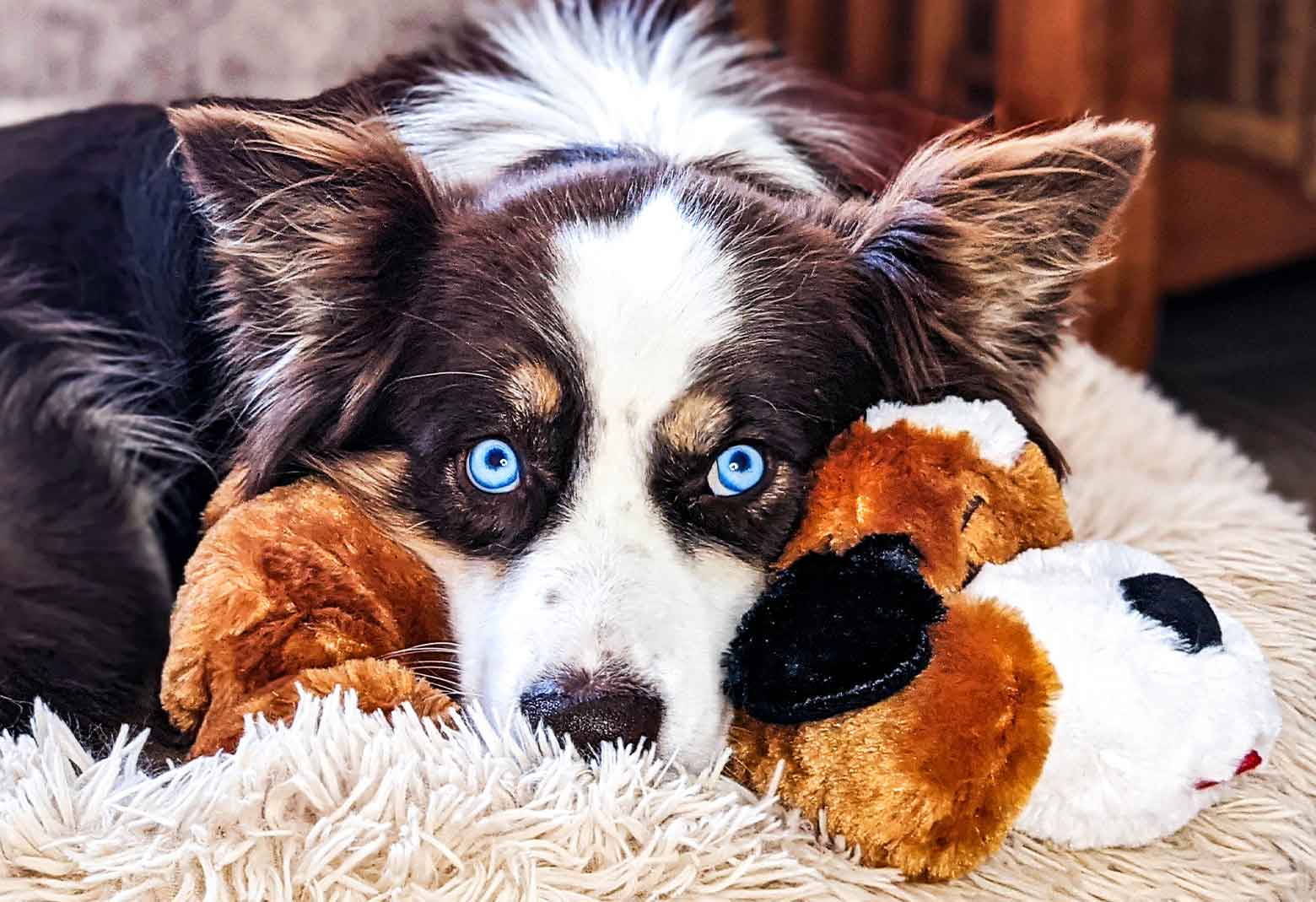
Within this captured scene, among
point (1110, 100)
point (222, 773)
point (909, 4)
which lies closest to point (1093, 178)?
point (222, 773)

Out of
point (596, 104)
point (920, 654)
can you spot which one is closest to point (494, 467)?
point (920, 654)

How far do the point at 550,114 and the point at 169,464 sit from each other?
66 centimetres

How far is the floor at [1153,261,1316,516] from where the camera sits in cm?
295

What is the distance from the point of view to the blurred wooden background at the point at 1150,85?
2590mm

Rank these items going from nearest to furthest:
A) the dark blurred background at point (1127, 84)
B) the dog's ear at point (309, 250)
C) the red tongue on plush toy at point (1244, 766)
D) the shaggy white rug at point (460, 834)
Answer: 1. the shaggy white rug at point (460, 834)
2. the red tongue on plush toy at point (1244, 766)
3. the dog's ear at point (309, 250)
4. the dark blurred background at point (1127, 84)

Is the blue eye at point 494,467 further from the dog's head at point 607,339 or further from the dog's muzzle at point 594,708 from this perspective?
the dog's muzzle at point 594,708

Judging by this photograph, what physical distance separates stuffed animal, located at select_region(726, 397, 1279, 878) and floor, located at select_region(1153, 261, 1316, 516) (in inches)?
66.7

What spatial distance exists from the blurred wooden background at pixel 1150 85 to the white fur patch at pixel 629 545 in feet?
3.33

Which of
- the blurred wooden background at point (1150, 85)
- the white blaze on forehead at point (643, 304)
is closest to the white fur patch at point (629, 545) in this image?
the white blaze on forehead at point (643, 304)

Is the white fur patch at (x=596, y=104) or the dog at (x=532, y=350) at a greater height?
the white fur patch at (x=596, y=104)

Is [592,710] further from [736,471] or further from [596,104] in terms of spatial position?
[596,104]

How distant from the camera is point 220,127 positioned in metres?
1.38

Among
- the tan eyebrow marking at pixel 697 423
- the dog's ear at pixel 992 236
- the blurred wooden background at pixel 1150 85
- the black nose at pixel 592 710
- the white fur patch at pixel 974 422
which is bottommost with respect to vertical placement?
the black nose at pixel 592 710

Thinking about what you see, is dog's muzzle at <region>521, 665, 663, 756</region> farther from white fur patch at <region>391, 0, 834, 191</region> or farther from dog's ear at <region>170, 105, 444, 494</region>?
white fur patch at <region>391, 0, 834, 191</region>
